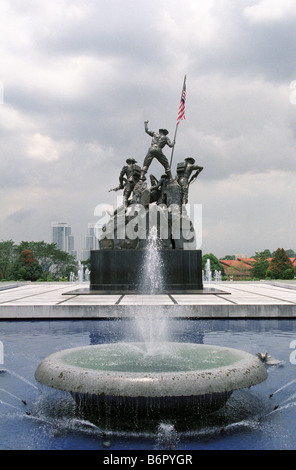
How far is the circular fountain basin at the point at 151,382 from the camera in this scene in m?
2.99

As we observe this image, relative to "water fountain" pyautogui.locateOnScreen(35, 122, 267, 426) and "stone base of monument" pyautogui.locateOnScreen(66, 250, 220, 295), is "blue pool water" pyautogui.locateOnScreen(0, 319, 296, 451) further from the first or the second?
"stone base of monument" pyautogui.locateOnScreen(66, 250, 220, 295)

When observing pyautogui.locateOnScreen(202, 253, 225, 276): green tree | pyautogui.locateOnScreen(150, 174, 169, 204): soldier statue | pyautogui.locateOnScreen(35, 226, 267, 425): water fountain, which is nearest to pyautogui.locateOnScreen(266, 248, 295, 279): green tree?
pyautogui.locateOnScreen(202, 253, 225, 276): green tree

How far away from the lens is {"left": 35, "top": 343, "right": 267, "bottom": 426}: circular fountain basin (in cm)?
299

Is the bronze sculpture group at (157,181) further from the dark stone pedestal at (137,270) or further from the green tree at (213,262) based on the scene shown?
the green tree at (213,262)

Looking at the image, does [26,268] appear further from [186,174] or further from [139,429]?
[139,429]

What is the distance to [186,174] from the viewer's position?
52.9ft

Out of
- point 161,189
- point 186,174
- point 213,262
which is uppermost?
point 186,174

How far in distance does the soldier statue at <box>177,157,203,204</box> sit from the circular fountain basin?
1235cm

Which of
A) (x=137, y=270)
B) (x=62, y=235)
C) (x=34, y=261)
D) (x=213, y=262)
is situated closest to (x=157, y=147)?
(x=137, y=270)

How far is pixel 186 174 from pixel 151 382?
1367 centimetres

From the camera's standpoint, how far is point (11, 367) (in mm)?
5094
